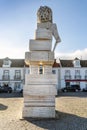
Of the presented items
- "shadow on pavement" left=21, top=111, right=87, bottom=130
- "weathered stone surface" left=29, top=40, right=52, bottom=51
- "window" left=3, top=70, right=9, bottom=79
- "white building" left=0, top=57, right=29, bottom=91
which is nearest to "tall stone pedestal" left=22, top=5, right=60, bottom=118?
"weathered stone surface" left=29, top=40, right=52, bottom=51

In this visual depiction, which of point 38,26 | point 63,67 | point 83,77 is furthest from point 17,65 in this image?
point 38,26

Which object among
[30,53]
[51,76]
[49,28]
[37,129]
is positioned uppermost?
[49,28]

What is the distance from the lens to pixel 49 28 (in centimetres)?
1038

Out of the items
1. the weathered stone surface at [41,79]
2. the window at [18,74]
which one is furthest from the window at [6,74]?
the weathered stone surface at [41,79]

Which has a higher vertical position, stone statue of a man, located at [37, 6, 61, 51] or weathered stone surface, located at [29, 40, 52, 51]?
stone statue of a man, located at [37, 6, 61, 51]

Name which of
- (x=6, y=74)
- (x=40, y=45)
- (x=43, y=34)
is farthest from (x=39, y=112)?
(x=6, y=74)

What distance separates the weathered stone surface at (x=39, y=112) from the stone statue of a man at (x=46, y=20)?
3150 mm

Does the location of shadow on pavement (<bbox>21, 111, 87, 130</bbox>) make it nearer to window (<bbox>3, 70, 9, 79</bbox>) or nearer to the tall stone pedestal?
the tall stone pedestal

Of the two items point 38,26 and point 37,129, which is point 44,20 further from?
point 37,129

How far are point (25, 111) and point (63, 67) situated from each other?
161ft

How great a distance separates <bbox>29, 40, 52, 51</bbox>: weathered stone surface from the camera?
10219 mm

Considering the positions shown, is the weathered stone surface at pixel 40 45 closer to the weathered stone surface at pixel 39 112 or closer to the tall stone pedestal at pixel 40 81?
the tall stone pedestal at pixel 40 81

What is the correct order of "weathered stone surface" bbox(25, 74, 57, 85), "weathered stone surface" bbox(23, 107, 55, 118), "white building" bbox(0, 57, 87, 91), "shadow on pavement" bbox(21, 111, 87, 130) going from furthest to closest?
"white building" bbox(0, 57, 87, 91)
"weathered stone surface" bbox(25, 74, 57, 85)
"weathered stone surface" bbox(23, 107, 55, 118)
"shadow on pavement" bbox(21, 111, 87, 130)

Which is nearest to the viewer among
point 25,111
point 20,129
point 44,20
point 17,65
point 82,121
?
point 20,129
